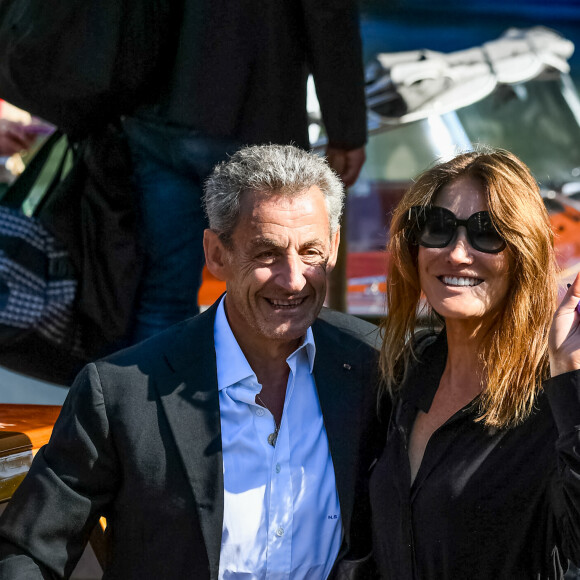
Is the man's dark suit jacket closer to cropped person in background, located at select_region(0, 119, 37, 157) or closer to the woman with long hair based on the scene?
the woman with long hair

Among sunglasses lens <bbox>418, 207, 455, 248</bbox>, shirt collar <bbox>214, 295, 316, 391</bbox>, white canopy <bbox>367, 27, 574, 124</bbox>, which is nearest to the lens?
sunglasses lens <bbox>418, 207, 455, 248</bbox>

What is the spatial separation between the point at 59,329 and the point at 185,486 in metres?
0.88

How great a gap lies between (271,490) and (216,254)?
1.94 feet

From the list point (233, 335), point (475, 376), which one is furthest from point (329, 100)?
point (475, 376)

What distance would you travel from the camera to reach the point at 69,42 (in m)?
2.35

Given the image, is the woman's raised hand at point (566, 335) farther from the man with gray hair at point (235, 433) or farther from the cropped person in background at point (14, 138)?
the cropped person in background at point (14, 138)

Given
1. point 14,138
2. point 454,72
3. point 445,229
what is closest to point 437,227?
point 445,229

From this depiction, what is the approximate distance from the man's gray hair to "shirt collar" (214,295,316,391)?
0.69ft

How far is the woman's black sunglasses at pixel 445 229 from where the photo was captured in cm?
178

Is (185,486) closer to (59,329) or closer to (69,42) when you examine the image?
(59,329)

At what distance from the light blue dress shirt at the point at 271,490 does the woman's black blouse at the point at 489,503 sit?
0.17 meters

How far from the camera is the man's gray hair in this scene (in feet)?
6.52

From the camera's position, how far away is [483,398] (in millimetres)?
1753

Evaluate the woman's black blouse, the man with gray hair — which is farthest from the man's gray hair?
the woman's black blouse
